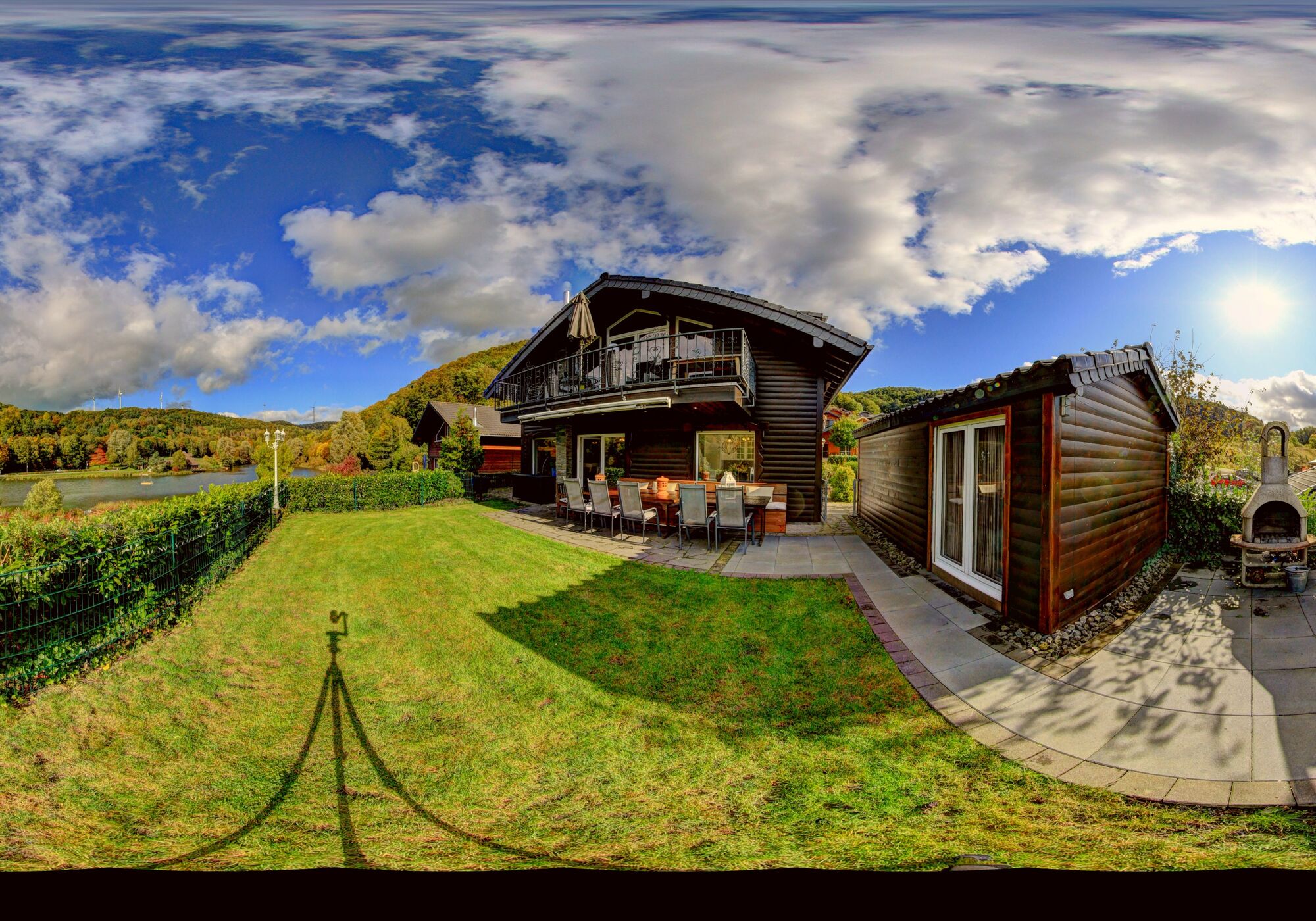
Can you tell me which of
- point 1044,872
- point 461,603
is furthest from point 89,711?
point 1044,872

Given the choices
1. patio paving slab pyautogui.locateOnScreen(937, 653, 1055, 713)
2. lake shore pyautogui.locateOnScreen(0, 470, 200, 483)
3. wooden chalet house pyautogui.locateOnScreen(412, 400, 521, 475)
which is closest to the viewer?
patio paving slab pyautogui.locateOnScreen(937, 653, 1055, 713)

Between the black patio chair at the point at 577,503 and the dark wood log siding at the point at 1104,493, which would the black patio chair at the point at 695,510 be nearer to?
the black patio chair at the point at 577,503

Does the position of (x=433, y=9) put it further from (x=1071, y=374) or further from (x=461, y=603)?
(x=1071, y=374)

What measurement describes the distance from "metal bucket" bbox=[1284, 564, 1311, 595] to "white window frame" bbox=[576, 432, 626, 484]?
963 centimetres

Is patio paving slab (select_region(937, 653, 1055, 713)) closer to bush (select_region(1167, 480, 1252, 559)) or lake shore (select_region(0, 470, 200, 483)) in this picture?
bush (select_region(1167, 480, 1252, 559))

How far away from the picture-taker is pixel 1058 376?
12.1 ft

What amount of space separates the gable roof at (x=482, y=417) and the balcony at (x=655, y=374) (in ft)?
37.7

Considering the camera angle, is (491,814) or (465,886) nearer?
(465,886)

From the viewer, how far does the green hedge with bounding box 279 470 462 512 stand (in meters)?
12.2

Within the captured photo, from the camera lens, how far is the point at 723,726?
2697 mm

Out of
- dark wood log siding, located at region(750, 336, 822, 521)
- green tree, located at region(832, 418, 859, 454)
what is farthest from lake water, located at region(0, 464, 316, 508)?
green tree, located at region(832, 418, 859, 454)

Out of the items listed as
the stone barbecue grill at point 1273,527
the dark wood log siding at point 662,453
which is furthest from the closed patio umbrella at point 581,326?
the stone barbecue grill at point 1273,527

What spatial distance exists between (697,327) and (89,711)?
9689 millimetres

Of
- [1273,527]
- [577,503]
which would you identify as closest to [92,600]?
[577,503]
